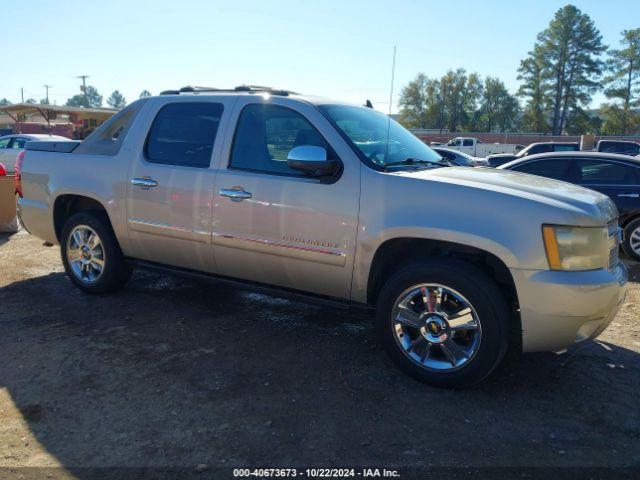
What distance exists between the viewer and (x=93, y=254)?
538cm

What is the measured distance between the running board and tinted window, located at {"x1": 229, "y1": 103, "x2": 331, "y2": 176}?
911mm

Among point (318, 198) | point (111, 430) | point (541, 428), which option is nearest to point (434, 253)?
point (318, 198)

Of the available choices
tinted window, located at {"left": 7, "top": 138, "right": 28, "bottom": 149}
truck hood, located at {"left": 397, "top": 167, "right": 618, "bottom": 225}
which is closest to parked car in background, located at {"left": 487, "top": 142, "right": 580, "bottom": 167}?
truck hood, located at {"left": 397, "top": 167, "right": 618, "bottom": 225}

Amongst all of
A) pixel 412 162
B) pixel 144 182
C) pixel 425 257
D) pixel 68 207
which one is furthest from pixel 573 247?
pixel 68 207

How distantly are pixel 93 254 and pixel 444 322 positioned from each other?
3.50 meters

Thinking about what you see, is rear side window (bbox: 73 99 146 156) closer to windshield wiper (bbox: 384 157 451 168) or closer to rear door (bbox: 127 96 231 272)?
rear door (bbox: 127 96 231 272)

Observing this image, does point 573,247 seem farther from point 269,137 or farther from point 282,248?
point 269,137

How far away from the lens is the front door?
12.7 feet

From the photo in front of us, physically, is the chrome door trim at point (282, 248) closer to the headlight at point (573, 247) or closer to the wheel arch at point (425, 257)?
the wheel arch at point (425, 257)

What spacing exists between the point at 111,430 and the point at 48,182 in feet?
10.7

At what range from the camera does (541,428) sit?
3.21m

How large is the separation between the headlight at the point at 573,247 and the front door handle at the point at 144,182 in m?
3.11

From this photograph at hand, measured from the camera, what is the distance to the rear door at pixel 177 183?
177 inches

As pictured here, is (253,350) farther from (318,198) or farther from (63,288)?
(63,288)
